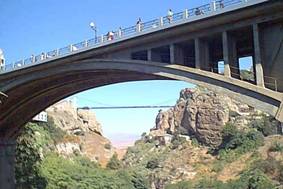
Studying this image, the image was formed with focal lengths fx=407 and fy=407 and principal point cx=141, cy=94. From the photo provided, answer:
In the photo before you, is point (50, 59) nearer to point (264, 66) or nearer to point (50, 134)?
point (264, 66)

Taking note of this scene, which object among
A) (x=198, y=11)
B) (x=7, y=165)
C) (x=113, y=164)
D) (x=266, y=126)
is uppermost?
(x=198, y=11)

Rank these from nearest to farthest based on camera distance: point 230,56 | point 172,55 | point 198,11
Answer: point 230,56 < point 198,11 < point 172,55

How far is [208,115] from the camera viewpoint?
293 ft

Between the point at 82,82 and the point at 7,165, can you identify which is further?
the point at 7,165

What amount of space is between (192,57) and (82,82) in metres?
12.2

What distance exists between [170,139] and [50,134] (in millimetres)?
33319

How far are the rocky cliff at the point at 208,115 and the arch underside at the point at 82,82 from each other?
55463 millimetres

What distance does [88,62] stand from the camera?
26328 mm

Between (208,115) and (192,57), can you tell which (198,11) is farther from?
(208,115)

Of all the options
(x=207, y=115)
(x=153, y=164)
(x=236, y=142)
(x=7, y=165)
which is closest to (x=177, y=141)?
(x=153, y=164)

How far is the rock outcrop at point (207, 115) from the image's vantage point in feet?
290

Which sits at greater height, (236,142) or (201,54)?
(201,54)

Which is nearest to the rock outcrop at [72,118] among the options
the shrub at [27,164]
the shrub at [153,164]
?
the shrub at [153,164]

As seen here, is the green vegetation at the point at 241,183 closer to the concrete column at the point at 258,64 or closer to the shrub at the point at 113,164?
the shrub at the point at 113,164
